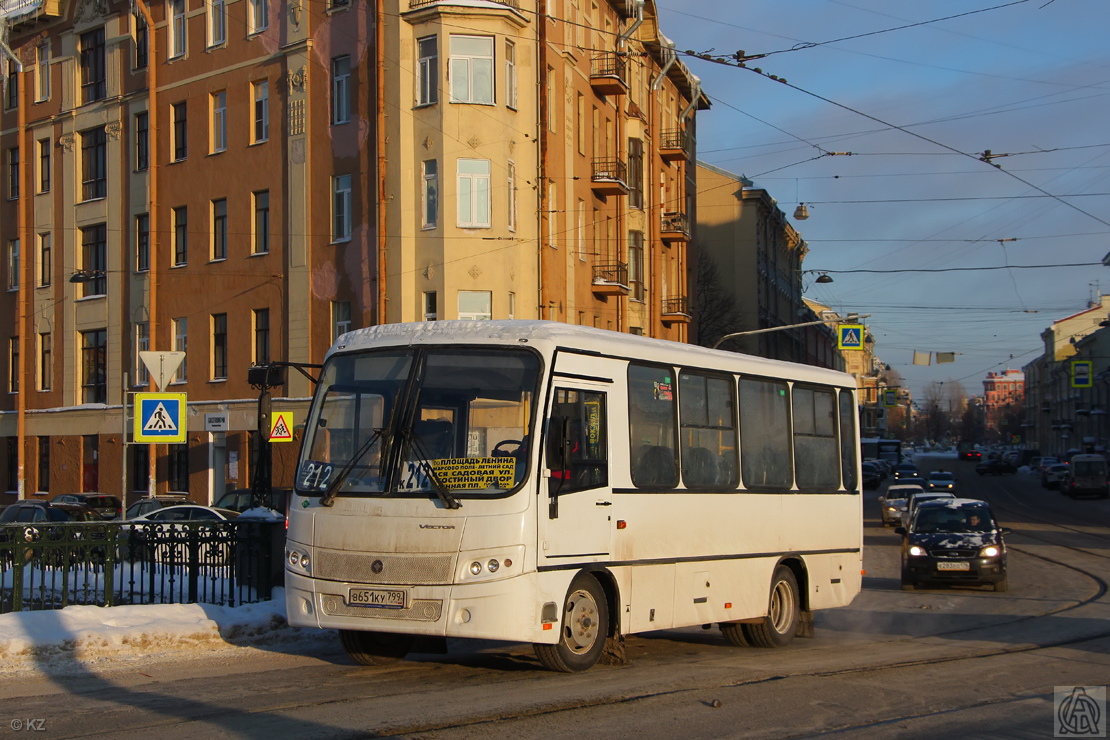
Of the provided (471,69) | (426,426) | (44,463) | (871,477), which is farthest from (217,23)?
(871,477)

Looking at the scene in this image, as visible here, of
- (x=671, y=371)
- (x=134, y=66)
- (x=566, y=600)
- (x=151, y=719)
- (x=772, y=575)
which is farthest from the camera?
(x=134, y=66)

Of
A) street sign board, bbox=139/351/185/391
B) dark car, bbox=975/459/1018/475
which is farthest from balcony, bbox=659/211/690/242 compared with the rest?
dark car, bbox=975/459/1018/475

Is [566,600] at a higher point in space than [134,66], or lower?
lower

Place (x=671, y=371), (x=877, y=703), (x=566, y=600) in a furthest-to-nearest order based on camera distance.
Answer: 1. (x=671, y=371)
2. (x=566, y=600)
3. (x=877, y=703)

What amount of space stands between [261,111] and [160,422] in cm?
2219

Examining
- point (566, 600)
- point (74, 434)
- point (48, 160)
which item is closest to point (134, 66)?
point (48, 160)

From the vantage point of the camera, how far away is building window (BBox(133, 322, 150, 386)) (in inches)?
1597

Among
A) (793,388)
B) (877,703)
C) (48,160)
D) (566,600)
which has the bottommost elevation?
(877,703)

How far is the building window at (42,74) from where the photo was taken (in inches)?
1736

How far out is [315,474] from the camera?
1056 cm

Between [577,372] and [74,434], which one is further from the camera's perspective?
[74,434]

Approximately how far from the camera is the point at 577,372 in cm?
1056

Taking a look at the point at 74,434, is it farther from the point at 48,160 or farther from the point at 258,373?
the point at 258,373

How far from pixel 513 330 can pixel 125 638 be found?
4.64 meters
